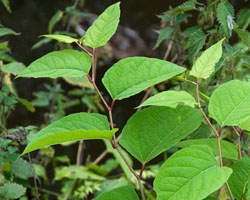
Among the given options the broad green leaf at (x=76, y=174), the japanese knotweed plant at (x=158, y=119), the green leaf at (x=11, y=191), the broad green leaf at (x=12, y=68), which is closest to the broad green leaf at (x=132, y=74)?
the japanese knotweed plant at (x=158, y=119)

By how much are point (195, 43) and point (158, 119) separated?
0.51 meters

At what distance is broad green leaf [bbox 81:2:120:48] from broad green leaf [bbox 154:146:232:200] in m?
0.27

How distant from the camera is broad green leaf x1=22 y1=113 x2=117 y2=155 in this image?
58 centimetres

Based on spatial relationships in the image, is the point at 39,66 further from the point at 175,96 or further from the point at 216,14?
the point at 216,14

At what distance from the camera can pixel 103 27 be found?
72cm

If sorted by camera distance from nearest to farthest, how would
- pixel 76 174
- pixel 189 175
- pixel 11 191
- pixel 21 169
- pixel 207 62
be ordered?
pixel 189 175 < pixel 207 62 < pixel 11 191 < pixel 21 169 < pixel 76 174

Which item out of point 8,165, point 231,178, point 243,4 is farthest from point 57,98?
point 231,178

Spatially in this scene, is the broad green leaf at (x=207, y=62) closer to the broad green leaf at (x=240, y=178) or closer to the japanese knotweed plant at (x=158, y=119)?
the japanese knotweed plant at (x=158, y=119)

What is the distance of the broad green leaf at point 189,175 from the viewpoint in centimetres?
54

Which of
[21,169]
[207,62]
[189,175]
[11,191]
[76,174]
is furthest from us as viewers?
[76,174]

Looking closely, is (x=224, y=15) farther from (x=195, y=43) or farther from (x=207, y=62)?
(x=207, y=62)

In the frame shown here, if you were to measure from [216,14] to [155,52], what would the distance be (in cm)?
165

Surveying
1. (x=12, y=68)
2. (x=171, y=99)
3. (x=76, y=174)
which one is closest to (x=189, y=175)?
(x=171, y=99)

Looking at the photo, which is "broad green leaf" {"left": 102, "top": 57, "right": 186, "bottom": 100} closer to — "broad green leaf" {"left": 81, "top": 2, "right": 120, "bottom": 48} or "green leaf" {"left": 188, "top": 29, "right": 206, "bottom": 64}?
"broad green leaf" {"left": 81, "top": 2, "right": 120, "bottom": 48}
